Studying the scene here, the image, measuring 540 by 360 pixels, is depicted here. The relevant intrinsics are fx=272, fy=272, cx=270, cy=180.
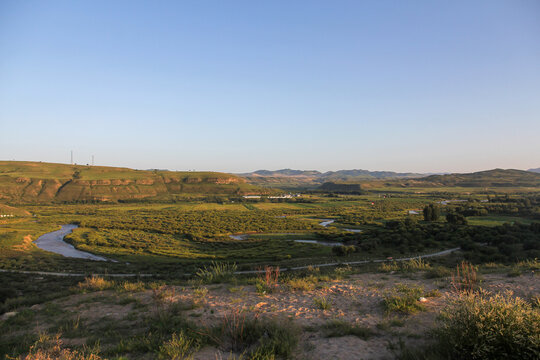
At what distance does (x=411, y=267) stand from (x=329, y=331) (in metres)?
10.7

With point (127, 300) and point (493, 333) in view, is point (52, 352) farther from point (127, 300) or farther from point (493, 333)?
→ point (493, 333)

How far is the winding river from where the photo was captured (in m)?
55.5

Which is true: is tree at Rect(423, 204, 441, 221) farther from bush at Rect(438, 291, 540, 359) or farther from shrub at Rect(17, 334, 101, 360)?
shrub at Rect(17, 334, 101, 360)

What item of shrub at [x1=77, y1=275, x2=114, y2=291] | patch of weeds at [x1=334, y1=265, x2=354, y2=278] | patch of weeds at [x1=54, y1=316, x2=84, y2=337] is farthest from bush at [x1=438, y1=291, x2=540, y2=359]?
shrub at [x1=77, y1=275, x2=114, y2=291]

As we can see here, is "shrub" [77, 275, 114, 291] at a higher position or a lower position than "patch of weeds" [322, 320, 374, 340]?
lower

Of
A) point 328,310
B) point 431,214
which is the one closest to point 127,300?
point 328,310

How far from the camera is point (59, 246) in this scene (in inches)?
2544

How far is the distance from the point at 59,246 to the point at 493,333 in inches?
3213

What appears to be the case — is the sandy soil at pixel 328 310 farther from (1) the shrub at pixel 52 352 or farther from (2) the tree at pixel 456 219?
(2) the tree at pixel 456 219

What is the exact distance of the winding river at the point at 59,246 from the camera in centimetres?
5554

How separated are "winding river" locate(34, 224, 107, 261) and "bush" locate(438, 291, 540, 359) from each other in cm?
5992

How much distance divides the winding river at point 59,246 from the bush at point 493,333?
5992cm

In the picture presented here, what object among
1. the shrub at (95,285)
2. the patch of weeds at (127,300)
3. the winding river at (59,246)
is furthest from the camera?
the winding river at (59,246)

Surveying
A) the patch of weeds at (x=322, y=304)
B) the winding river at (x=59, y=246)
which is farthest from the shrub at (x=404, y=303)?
the winding river at (x=59, y=246)
